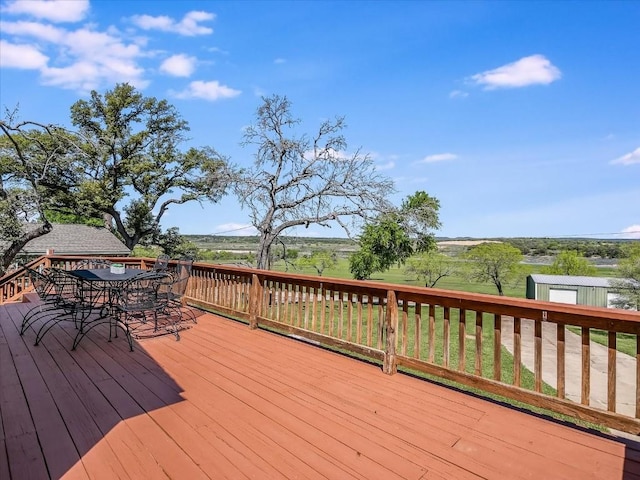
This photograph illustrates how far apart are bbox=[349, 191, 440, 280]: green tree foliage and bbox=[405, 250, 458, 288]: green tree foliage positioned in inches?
104

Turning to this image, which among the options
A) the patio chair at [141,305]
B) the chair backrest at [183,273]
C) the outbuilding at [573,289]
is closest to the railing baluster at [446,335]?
the patio chair at [141,305]

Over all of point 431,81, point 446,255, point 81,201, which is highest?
point 431,81

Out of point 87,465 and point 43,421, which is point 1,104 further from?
point 87,465

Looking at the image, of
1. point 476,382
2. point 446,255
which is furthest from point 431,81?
point 446,255

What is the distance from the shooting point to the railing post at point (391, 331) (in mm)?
3164

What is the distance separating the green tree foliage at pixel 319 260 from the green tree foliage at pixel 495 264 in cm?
1077

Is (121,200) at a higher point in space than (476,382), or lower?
higher

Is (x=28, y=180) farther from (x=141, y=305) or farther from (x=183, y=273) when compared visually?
(x=141, y=305)

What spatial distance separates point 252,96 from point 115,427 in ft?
46.4

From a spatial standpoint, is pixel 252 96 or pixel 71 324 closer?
pixel 71 324

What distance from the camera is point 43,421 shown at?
85.8 inches

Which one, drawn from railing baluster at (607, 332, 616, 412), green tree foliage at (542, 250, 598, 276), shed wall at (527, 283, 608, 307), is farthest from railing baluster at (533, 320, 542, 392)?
green tree foliage at (542, 250, 598, 276)

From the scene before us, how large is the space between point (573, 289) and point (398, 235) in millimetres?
14475

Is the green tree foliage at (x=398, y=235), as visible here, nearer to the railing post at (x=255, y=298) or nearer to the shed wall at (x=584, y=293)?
the shed wall at (x=584, y=293)
